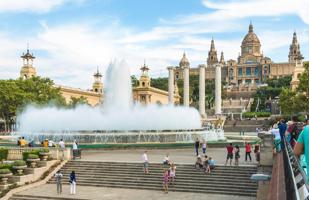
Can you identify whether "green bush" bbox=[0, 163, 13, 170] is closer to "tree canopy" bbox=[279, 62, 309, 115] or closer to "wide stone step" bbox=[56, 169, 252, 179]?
"wide stone step" bbox=[56, 169, 252, 179]

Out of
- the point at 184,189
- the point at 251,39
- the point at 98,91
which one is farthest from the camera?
the point at 251,39

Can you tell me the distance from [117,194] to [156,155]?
346 inches

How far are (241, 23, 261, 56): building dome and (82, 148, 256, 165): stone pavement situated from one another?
16662cm

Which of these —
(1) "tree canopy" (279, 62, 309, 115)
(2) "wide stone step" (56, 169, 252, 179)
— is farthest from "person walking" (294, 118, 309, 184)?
(1) "tree canopy" (279, 62, 309, 115)

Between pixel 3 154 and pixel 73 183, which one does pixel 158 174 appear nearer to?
pixel 73 183

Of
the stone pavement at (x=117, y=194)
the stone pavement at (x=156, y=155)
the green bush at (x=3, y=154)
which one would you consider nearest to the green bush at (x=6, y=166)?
the stone pavement at (x=117, y=194)

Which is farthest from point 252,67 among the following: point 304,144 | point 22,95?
point 304,144

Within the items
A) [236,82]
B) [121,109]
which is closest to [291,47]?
[236,82]

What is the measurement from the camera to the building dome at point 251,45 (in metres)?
193

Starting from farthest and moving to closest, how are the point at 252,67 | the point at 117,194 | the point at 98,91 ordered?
1. the point at 252,67
2. the point at 98,91
3. the point at 117,194

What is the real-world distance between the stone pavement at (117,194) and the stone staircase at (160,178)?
0.67 metres

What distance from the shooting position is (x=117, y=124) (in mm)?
37406

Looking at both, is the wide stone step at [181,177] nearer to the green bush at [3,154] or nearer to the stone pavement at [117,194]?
the stone pavement at [117,194]

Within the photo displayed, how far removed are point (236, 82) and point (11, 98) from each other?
136596 mm
